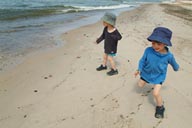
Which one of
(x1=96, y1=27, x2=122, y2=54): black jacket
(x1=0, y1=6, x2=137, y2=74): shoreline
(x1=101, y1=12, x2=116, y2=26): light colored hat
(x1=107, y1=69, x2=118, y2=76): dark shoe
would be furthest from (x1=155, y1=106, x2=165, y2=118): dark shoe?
(x1=0, y1=6, x2=137, y2=74): shoreline

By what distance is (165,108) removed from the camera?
15.6 ft

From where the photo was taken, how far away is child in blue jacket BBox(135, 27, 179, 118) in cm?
418

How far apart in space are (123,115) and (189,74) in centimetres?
249

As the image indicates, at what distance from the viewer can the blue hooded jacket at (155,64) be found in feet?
14.4

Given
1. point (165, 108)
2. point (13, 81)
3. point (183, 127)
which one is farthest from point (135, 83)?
point (13, 81)

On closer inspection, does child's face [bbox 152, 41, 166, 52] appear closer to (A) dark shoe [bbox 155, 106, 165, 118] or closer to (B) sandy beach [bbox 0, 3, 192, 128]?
(A) dark shoe [bbox 155, 106, 165, 118]

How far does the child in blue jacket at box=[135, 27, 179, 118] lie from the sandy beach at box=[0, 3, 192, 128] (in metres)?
0.40

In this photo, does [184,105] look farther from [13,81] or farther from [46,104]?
[13,81]

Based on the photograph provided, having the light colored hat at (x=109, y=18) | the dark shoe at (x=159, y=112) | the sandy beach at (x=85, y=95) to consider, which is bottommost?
the sandy beach at (x=85, y=95)

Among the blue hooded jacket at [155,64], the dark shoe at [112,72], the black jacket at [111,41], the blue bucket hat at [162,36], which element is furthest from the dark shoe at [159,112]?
the black jacket at [111,41]

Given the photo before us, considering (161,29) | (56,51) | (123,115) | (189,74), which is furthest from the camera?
(56,51)

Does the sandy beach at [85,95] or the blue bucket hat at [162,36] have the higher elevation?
Answer: the blue bucket hat at [162,36]

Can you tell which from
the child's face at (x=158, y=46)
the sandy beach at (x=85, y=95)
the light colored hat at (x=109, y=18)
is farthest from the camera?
the light colored hat at (x=109, y=18)

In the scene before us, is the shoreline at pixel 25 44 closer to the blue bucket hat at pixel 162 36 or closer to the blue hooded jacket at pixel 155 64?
the blue hooded jacket at pixel 155 64
